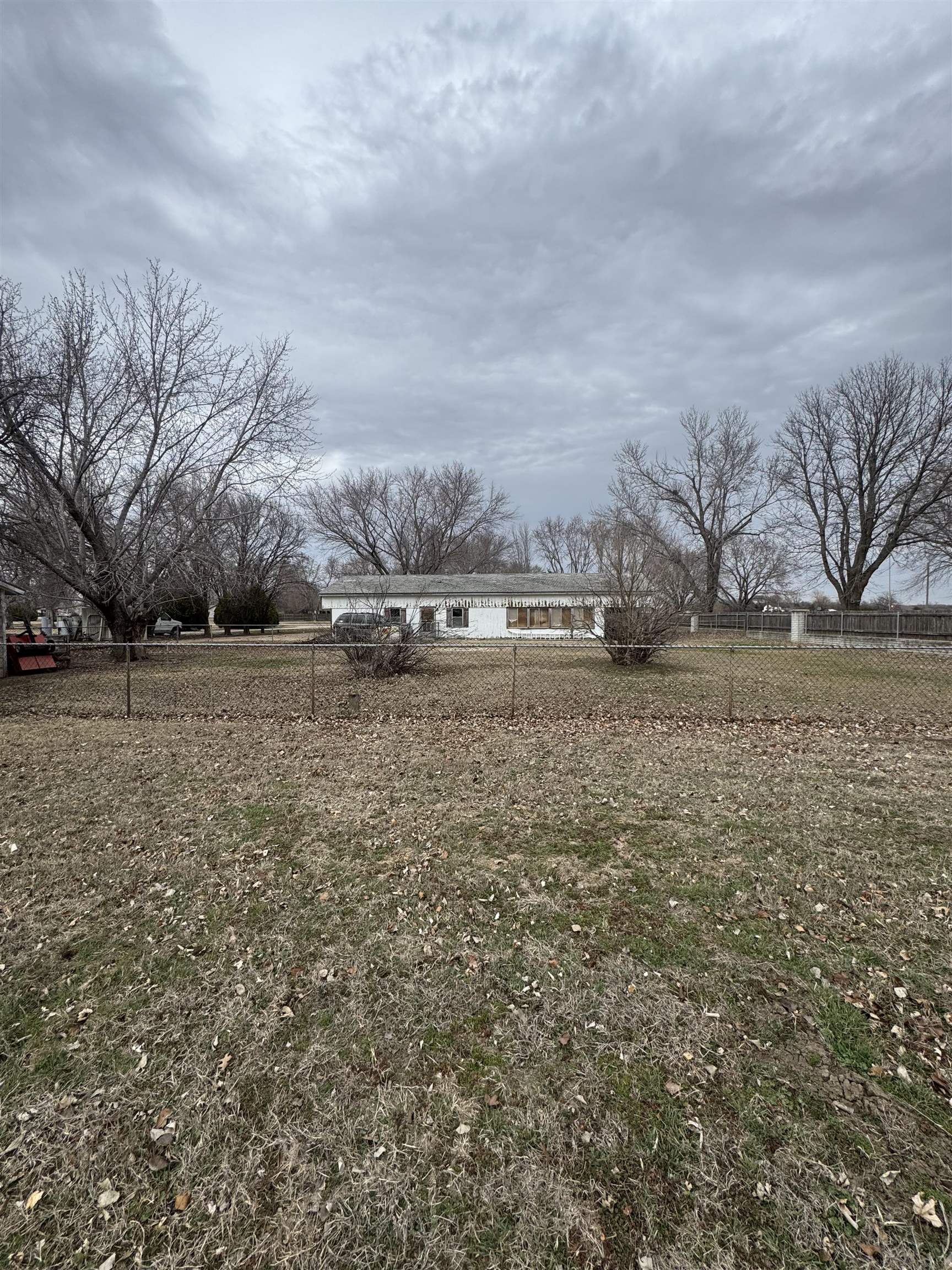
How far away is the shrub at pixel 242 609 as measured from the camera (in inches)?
1443

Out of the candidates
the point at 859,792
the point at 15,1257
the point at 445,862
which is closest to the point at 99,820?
the point at 445,862

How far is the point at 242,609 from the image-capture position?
121 feet

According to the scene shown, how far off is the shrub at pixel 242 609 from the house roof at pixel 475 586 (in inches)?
451

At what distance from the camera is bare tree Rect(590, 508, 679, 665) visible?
12211 mm

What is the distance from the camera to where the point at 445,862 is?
371 centimetres

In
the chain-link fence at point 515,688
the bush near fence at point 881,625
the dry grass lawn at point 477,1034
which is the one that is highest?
the bush near fence at point 881,625

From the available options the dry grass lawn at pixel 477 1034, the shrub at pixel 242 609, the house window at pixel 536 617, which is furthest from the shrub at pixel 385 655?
the shrub at pixel 242 609

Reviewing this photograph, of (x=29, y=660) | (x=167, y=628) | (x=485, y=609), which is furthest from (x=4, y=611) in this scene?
(x=167, y=628)

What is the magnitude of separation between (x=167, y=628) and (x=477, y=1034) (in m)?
36.7

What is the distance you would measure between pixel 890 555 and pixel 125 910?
35.3 meters

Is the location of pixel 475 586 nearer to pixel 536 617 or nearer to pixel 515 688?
Result: pixel 536 617

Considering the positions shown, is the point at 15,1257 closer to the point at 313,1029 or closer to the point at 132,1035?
the point at 132,1035

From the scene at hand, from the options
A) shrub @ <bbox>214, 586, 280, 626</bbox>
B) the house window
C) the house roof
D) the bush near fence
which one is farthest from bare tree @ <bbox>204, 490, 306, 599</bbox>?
the bush near fence

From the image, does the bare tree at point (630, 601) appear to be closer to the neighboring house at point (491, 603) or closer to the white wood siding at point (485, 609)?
the neighboring house at point (491, 603)
